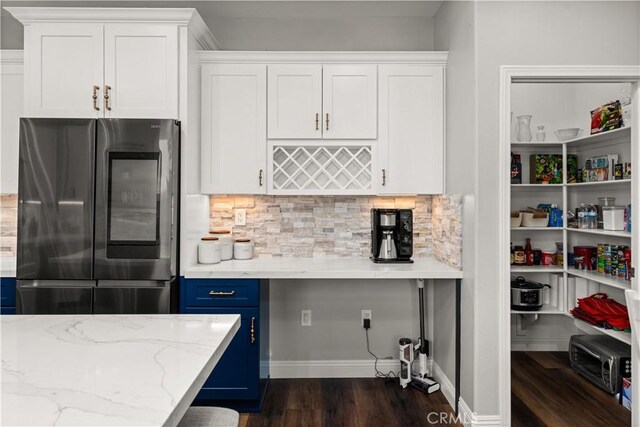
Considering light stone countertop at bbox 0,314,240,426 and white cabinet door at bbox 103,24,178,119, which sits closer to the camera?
light stone countertop at bbox 0,314,240,426

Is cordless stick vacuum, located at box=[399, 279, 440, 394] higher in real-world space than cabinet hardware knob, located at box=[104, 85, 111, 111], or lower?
lower

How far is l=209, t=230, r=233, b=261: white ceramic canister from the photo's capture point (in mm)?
2914

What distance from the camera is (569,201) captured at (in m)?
3.77

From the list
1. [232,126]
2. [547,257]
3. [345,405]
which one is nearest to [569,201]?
[547,257]

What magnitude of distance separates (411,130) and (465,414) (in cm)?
186

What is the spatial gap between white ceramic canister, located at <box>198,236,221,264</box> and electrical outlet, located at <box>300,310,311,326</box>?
840mm

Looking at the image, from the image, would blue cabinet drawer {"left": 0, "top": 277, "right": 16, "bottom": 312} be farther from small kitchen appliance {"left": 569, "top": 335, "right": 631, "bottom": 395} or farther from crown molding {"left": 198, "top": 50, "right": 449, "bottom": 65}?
small kitchen appliance {"left": 569, "top": 335, "right": 631, "bottom": 395}

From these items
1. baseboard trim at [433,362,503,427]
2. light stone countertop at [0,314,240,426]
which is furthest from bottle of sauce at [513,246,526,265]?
light stone countertop at [0,314,240,426]

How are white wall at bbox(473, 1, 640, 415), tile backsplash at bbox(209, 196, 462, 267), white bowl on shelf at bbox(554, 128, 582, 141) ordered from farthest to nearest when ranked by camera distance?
1. white bowl on shelf at bbox(554, 128, 582, 141)
2. tile backsplash at bbox(209, 196, 462, 267)
3. white wall at bbox(473, 1, 640, 415)

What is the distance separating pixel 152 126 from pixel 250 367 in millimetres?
1587

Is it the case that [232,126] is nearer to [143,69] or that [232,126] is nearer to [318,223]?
[143,69]

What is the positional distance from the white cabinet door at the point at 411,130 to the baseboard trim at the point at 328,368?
1.36 m

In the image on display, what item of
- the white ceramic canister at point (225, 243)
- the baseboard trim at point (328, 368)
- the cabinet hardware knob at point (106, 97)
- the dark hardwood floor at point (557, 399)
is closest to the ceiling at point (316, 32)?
the cabinet hardware knob at point (106, 97)

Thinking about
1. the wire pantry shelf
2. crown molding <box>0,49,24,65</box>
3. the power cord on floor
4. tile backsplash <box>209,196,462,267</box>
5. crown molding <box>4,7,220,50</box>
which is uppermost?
crown molding <box>4,7,220,50</box>
